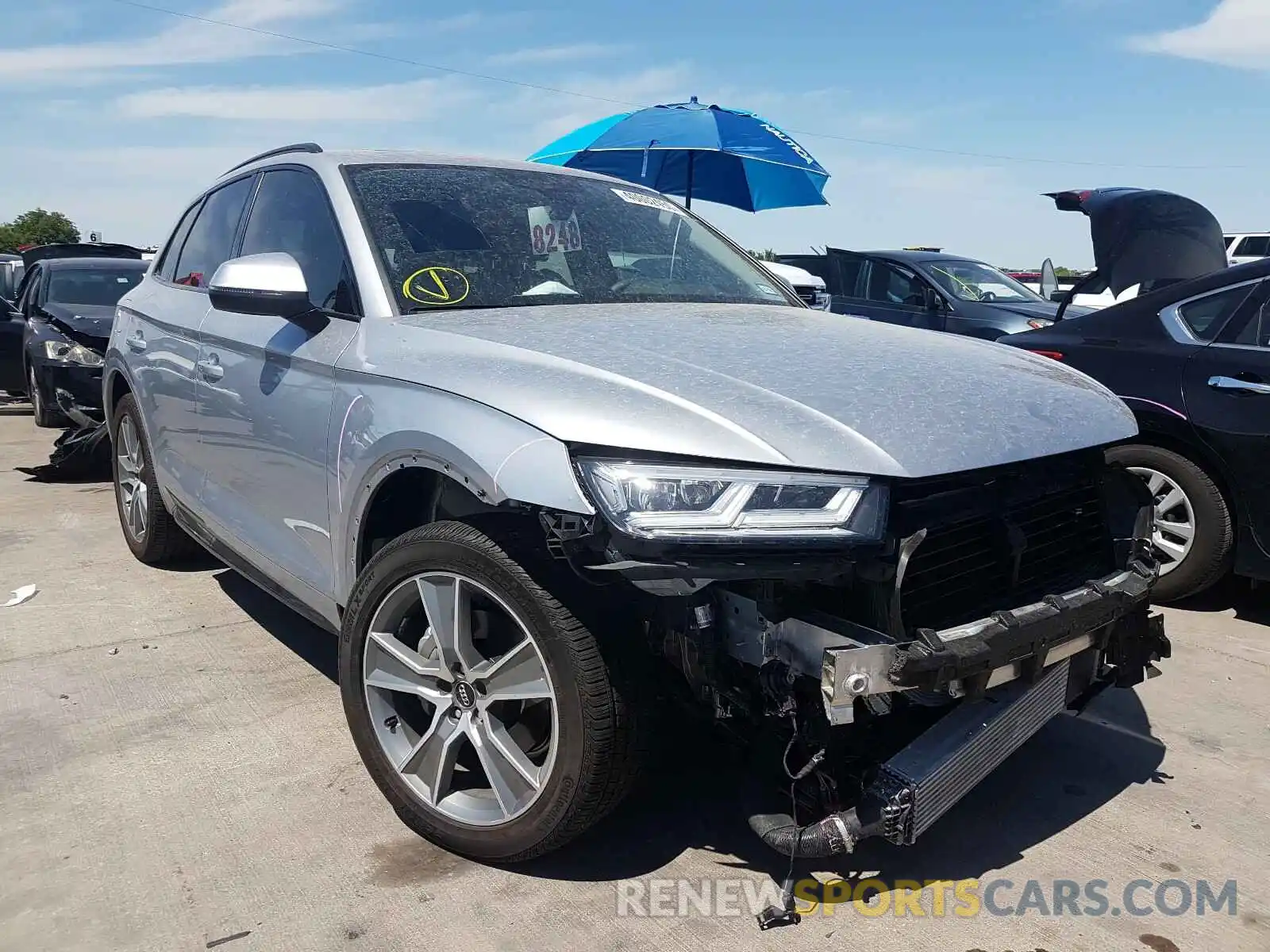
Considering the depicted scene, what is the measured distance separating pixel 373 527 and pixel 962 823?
1781 millimetres

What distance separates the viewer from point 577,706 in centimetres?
229

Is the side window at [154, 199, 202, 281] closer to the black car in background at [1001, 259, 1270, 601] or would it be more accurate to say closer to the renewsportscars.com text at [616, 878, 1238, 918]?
the renewsportscars.com text at [616, 878, 1238, 918]

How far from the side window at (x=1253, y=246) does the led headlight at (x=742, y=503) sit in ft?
69.3

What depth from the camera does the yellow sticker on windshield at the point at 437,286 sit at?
3010mm

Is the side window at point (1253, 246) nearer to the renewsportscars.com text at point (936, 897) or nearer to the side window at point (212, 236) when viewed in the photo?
the side window at point (212, 236)

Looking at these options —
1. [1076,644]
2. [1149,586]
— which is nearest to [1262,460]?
[1149,586]

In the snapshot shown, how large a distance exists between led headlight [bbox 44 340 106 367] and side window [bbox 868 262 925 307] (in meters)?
7.20

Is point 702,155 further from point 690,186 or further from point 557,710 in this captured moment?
point 557,710

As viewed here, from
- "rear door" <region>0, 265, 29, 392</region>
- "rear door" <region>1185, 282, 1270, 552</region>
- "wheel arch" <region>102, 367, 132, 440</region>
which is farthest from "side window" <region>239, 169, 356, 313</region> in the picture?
"rear door" <region>0, 265, 29, 392</region>

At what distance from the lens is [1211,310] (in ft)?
15.3

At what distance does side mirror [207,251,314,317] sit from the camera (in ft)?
9.88

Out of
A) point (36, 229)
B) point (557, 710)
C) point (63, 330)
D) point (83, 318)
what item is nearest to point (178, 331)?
point (557, 710)

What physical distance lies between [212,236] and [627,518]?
306 cm

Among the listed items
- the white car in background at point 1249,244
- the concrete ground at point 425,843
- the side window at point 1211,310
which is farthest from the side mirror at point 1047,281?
the white car in background at point 1249,244
